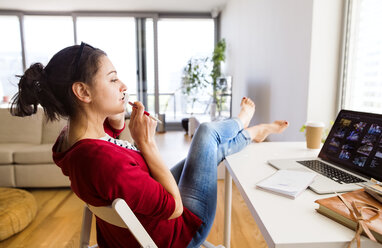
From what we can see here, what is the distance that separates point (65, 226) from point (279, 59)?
2.16 meters

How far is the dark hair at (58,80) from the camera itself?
0.92 m

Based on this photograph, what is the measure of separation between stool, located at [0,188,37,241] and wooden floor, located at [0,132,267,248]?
0.23ft

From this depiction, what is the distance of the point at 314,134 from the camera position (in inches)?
54.7

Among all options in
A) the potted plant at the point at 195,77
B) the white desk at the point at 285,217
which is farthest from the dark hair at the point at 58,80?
the potted plant at the point at 195,77

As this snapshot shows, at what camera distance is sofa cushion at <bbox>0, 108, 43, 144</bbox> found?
121 inches

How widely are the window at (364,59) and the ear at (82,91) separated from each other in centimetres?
152

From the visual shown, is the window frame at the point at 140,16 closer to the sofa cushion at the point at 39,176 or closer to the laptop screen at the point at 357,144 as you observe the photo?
the sofa cushion at the point at 39,176

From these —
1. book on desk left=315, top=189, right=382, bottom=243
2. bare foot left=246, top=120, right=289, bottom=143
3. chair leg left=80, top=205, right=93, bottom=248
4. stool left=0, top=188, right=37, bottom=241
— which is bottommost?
stool left=0, top=188, right=37, bottom=241

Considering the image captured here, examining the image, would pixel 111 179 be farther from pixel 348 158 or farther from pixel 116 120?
pixel 348 158

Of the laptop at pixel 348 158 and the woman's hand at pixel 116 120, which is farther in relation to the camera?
the woman's hand at pixel 116 120

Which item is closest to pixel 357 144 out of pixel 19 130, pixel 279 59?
pixel 279 59

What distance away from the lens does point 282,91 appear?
2.40 meters

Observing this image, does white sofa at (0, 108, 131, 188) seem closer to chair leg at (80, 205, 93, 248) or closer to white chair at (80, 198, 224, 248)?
chair leg at (80, 205, 93, 248)

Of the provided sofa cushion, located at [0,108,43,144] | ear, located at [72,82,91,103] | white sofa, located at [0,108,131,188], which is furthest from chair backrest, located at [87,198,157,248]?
sofa cushion, located at [0,108,43,144]
